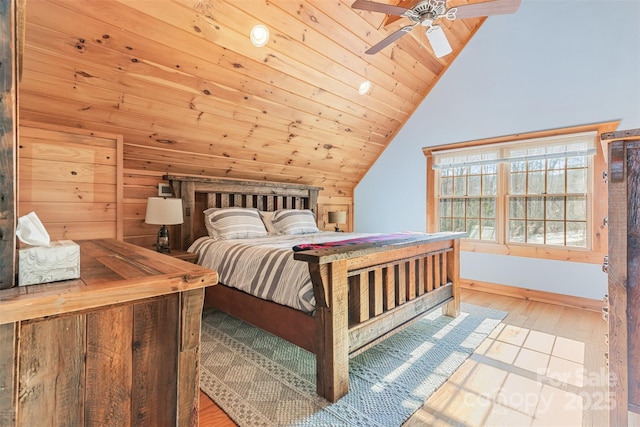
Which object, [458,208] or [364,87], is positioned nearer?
[364,87]

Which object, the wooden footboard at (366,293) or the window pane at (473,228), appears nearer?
the wooden footboard at (366,293)

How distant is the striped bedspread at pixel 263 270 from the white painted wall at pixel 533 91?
A: 2855 millimetres

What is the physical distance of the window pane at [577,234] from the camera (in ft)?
10.4

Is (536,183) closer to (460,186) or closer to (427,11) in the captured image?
(460,186)

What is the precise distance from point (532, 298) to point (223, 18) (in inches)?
165

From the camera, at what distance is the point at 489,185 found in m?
3.83

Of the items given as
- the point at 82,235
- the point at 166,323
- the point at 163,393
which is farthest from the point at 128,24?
the point at 163,393

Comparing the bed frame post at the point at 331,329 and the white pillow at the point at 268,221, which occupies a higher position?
the white pillow at the point at 268,221

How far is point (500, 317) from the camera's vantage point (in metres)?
2.84

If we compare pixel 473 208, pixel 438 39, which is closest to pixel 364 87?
pixel 438 39

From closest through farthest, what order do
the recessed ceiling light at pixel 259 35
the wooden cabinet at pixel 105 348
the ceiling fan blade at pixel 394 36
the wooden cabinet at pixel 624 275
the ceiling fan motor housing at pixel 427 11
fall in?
the wooden cabinet at pixel 105 348, the wooden cabinet at pixel 624 275, the ceiling fan motor housing at pixel 427 11, the ceiling fan blade at pixel 394 36, the recessed ceiling light at pixel 259 35

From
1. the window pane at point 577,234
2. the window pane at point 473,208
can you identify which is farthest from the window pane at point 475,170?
the window pane at point 577,234

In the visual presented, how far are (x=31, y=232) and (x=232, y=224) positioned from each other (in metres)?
2.32

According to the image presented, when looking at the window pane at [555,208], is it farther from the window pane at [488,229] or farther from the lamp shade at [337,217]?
the lamp shade at [337,217]
